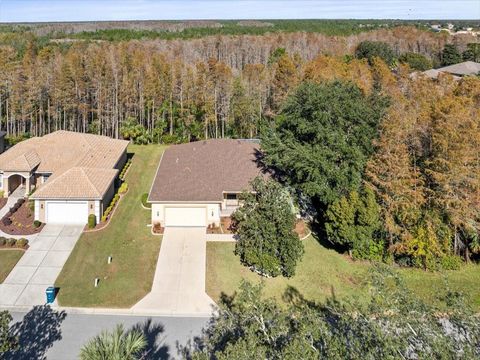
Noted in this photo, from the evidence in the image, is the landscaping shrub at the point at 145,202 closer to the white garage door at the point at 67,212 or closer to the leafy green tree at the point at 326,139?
the white garage door at the point at 67,212

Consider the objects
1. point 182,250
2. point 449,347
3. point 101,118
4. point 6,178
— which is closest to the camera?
point 449,347

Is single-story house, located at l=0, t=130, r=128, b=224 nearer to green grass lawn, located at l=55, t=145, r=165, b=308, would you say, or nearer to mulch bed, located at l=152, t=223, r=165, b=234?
green grass lawn, located at l=55, t=145, r=165, b=308

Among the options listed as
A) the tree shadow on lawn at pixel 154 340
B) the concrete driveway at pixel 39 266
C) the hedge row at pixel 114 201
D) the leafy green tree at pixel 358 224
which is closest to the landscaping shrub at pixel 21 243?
the concrete driveway at pixel 39 266

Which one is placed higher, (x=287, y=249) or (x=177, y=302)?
(x=287, y=249)

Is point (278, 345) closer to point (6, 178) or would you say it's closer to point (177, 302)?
point (177, 302)

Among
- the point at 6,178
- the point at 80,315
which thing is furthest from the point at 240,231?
the point at 6,178

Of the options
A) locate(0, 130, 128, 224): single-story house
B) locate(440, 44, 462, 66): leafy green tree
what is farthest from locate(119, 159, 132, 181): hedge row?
locate(440, 44, 462, 66): leafy green tree

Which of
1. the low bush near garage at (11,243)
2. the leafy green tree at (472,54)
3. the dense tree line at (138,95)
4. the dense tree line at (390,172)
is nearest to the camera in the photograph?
the dense tree line at (390,172)
